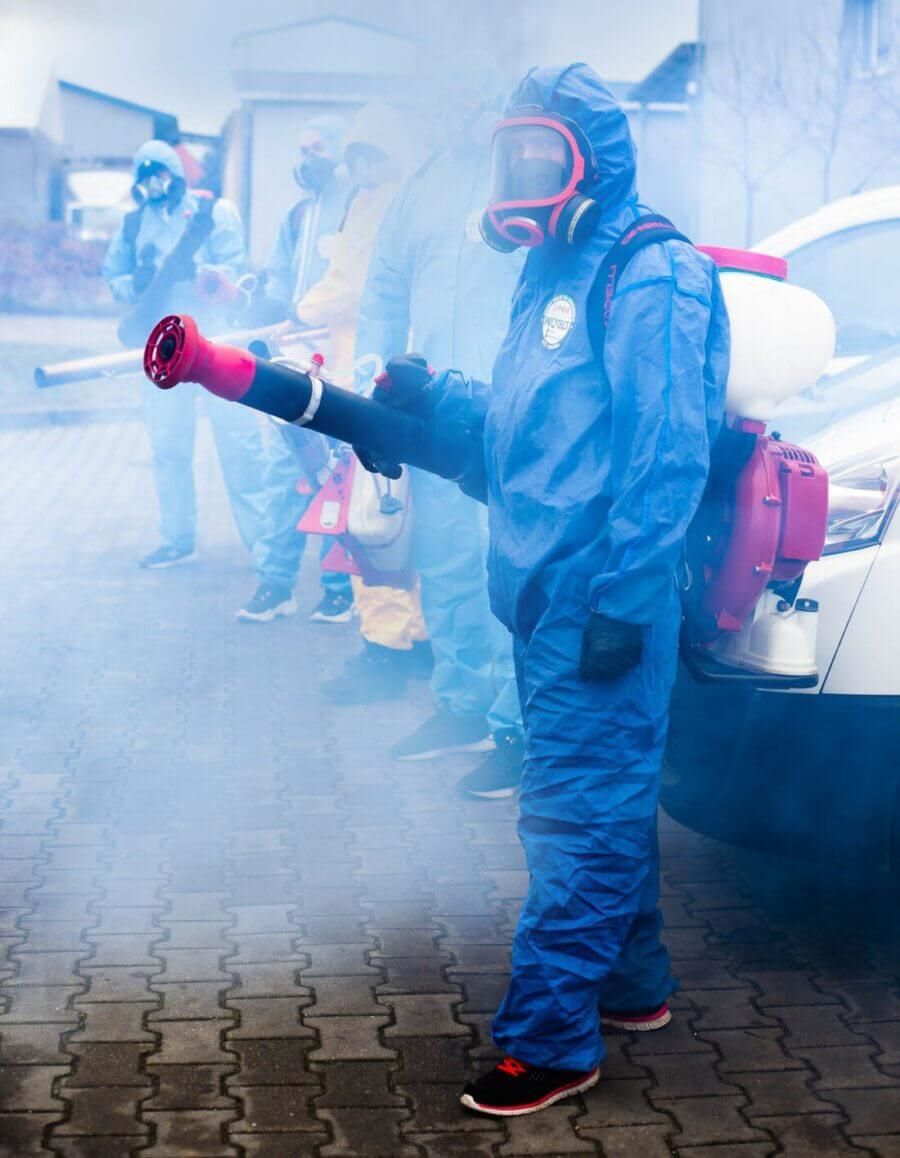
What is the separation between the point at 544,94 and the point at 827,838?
4.87ft

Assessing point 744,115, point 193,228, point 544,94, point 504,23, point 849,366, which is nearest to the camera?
point 544,94

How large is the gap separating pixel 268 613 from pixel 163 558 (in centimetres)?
135

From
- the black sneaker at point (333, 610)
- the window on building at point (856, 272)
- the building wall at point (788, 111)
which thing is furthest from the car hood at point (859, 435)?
the building wall at point (788, 111)

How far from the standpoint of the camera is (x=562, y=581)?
2744 millimetres

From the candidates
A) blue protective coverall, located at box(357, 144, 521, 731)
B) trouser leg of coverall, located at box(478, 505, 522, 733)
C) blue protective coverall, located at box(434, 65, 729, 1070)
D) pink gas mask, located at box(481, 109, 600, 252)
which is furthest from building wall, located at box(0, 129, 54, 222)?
blue protective coverall, located at box(434, 65, 729, 1070)

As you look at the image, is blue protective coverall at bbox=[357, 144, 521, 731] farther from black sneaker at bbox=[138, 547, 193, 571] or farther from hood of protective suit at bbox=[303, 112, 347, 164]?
black sneaker at bbox=[138, 547, 193, 571]

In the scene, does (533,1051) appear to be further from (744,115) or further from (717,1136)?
(744,115)

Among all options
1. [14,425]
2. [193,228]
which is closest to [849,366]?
[193,228]

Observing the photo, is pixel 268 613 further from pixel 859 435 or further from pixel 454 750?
pixel 859 435

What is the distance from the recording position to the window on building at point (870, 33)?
42.3 ft

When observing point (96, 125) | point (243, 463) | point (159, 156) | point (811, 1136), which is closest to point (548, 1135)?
point (811, 1136)

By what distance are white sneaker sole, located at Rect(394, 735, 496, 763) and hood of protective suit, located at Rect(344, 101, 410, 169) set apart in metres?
2.24

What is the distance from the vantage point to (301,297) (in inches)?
276

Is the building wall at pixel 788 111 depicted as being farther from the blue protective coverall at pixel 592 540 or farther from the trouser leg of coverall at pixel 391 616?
the blue protective coverall at pixel 592 540
